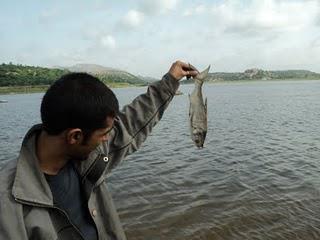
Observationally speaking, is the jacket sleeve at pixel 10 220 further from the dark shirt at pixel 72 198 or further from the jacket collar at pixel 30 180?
the dark shirt at pixel 72 198

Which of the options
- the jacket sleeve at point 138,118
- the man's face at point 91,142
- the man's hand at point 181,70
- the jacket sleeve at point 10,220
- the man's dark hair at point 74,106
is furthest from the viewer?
the man's hand at point 181,70

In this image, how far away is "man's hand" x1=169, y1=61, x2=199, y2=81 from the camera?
4535mm

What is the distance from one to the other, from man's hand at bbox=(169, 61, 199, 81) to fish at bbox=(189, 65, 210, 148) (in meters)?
0.08

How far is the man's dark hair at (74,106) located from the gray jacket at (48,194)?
0.24 m

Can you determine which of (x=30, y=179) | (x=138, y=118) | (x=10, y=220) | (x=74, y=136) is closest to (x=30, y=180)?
(x=30, y=179)

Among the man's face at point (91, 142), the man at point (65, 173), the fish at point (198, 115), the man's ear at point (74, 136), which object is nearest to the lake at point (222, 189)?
the fish at point (198, 115)

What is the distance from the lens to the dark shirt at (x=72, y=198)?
3.27 meters

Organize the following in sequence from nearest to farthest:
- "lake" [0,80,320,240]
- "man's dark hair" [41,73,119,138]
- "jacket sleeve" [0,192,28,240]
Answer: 1. "jacket sleeve" [0,192,28,240]
2. "man's dark hair" [41,73,119,138]
3. "lake" [0,80,320,240]

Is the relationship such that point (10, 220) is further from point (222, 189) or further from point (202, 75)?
point (222, 189)

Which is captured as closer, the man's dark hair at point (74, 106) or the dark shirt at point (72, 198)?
the man's dark hair at point (74, 106)

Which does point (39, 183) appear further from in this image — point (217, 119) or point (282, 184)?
point (217, 119)

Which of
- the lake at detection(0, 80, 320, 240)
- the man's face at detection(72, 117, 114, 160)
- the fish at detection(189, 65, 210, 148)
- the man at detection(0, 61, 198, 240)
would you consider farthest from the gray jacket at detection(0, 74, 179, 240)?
the lake at detection(0, 80, 320, 240)

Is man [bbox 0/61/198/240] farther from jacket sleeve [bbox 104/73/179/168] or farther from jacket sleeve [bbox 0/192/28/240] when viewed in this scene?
jacket sleeve [bbox 104/73/179/168]

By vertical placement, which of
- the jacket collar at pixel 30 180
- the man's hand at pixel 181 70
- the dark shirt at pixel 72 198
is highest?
the man's hand at pixel 181 70
